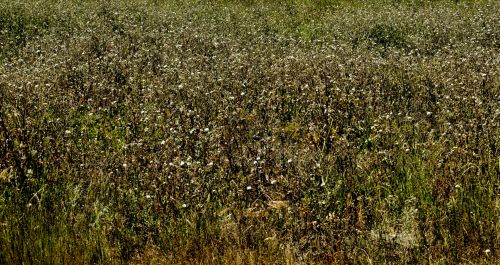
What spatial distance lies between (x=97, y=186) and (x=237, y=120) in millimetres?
2311

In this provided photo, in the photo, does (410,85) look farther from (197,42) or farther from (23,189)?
(23,189)

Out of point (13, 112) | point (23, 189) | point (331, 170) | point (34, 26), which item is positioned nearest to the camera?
point (23, 189)

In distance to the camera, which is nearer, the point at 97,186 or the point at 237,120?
the point at 97,186

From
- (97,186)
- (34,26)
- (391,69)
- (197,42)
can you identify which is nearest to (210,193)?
(97,186)

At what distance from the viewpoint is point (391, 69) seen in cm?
969

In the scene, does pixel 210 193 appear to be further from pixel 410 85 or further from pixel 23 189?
pixel 410 85

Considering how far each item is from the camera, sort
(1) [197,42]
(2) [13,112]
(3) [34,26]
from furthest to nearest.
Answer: (3) [34,26]
(1) [197,42]
(2) [13,112]

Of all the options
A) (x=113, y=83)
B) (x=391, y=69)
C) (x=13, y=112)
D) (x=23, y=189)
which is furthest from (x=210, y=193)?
(x=391, y=69)

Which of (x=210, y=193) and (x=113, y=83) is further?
(x=113, y=83)

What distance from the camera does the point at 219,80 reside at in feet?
28.6

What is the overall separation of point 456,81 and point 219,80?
3.36 meters

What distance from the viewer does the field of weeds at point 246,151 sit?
450 cm

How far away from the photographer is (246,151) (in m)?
6.22

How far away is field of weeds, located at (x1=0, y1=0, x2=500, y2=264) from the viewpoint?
4496 mm
